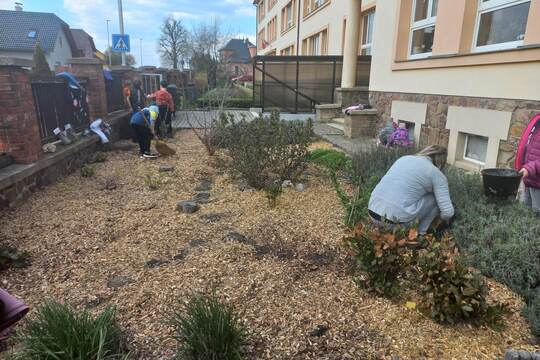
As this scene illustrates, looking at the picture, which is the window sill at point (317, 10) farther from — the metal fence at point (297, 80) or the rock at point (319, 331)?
the rock at point (319, 331)

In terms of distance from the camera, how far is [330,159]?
6.25 meters

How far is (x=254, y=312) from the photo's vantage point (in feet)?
8.48

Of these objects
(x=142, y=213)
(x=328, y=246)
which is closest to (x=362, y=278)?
(x=328, y=246)

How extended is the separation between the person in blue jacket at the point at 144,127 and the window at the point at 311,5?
11.2 m

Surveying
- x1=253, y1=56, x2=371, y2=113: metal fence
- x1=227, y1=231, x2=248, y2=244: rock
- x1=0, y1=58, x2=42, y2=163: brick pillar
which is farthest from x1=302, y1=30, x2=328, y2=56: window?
x1=227, y1=231, x2=248, y2=244: rock

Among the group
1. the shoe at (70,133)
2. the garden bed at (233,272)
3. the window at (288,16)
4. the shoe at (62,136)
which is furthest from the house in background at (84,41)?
the garden bed at (233,272)

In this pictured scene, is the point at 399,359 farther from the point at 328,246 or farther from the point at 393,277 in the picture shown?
the point at 328,246

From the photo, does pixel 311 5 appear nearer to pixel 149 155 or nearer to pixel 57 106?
pixel 149 155

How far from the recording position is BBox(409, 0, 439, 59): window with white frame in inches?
271

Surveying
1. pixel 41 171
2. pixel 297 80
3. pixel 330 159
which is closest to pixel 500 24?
pixel 330 159

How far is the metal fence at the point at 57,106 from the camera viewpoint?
5.91 m

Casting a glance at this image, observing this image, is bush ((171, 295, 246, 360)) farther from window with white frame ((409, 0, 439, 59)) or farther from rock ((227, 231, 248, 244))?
window with white frame ((409, 0, 439, 59))

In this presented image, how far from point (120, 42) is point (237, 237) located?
11.3 metres

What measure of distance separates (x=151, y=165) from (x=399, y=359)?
233 inches
